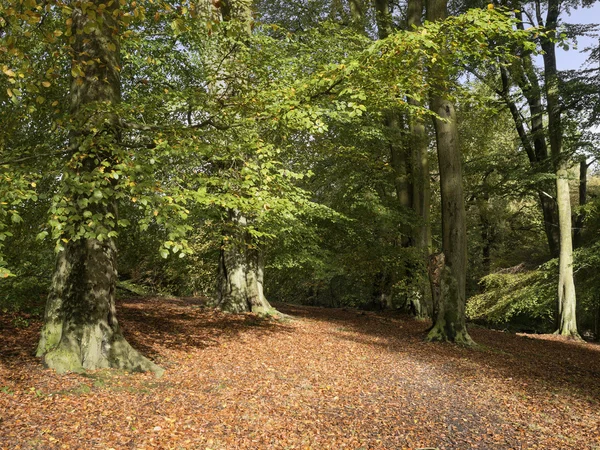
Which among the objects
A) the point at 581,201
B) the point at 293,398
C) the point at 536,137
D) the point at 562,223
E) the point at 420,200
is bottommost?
the point at 293,398

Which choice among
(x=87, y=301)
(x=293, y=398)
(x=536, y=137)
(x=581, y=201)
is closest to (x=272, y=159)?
(x=87, y=301)

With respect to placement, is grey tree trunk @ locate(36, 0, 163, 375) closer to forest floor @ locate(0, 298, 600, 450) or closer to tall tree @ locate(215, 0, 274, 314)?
forest floor @ locate(0, 298, 600, 450)

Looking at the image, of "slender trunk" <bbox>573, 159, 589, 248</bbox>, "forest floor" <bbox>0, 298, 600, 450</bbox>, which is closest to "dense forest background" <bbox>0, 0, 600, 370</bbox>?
"slender trunk" <bbox>573, 159, 589, 248</bbox>

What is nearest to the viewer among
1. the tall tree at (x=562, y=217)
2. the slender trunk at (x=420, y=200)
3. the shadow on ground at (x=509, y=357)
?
the shadow on ground at (x=509, y=357)

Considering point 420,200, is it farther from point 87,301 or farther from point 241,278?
point 87,301

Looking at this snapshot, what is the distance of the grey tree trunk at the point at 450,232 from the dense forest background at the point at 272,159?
0.05 metres

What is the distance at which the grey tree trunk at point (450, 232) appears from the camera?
1025cm

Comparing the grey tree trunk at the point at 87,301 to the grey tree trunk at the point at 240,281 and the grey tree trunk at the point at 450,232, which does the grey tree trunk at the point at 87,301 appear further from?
the grey tree trunk at the point at 450,232

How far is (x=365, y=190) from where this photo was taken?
15.7 m

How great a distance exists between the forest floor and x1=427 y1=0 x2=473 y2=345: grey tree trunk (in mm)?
981

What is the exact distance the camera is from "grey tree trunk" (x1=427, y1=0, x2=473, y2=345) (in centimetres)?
1025

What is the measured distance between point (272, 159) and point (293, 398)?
14.9ft

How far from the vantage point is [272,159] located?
8.62m

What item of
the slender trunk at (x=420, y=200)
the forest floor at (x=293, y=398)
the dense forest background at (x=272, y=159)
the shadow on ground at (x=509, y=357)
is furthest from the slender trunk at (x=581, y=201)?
the forest floor at (x=293, y=398)
